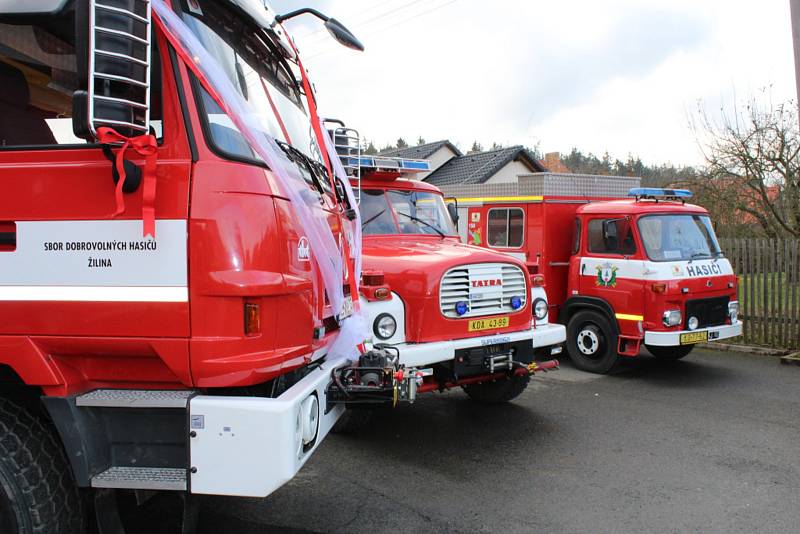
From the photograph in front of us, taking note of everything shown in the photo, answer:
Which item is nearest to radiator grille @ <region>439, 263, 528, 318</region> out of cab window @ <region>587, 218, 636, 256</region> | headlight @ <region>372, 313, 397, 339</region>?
headlight @ <region>372, 313, 397, 339</region>

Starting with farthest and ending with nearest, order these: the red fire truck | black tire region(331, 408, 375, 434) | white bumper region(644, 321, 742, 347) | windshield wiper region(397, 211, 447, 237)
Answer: the red fire truck → white bumper region(644, 321, 742, 347) → windshield wiper region(397, 211, 447, 237) → black tire region(331, 408, 375, 434)

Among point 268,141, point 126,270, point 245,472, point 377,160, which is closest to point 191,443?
point 245,472

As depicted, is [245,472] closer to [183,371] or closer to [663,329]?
[183,371]

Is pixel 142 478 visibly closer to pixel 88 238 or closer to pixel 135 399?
pixel 135 399

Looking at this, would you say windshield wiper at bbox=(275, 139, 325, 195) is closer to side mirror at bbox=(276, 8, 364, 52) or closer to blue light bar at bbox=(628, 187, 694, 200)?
side mirror at bbox=(276, 8, 364, 52)

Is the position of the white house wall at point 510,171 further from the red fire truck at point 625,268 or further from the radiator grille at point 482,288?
the radiator grille at point 482,288

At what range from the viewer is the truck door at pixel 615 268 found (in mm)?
7934

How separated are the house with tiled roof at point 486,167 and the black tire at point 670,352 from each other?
48.4ft

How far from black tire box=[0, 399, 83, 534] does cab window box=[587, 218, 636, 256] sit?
7.02 m

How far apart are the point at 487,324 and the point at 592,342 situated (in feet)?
12.0

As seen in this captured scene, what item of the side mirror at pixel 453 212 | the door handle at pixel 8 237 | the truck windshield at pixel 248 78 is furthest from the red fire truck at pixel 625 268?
the door handle at pixel 8 237

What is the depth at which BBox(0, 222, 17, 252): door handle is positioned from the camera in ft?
8.76

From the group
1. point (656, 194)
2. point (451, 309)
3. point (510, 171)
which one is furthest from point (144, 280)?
point (510, 171)

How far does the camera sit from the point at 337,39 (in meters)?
3.77
